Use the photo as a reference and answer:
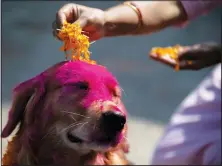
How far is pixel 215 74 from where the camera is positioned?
39.5 inches

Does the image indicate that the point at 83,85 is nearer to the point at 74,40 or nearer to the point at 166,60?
the point at 74,40

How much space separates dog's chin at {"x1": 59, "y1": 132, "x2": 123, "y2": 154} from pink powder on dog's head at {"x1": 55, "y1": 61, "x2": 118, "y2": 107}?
0.16ft

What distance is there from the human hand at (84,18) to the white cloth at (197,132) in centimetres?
44

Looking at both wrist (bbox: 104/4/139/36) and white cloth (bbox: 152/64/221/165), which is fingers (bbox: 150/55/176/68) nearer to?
white cloth (bbox: 152/64/221/165)

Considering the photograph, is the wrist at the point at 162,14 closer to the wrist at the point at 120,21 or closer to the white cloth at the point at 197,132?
the wrist at the point at 120,21

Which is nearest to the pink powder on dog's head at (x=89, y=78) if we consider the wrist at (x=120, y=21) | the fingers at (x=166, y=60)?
the wrist at (x=120, y=21)

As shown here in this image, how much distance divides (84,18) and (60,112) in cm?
13

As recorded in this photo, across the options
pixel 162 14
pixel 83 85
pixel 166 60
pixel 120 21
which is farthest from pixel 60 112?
pixel 166 60

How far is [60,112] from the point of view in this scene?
0.58 metres

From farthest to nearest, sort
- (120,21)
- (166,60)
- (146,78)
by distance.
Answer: (146,78), (166,60), (120,21)

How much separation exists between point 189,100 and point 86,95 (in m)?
0.53

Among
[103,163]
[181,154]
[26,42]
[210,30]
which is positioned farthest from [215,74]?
[210,30]

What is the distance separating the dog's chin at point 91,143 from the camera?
1.84 feet

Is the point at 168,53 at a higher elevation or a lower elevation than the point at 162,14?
lower
